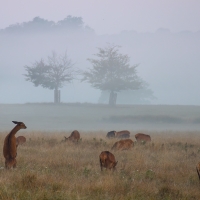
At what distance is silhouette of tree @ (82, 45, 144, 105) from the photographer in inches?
2480

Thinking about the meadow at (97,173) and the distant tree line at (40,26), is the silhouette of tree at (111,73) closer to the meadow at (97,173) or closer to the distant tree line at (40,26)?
the meadow at (97,173)

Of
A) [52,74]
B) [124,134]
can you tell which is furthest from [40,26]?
[124,134]

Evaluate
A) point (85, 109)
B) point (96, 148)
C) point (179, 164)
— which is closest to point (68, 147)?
point (96, 148)

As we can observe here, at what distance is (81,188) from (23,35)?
461 ft

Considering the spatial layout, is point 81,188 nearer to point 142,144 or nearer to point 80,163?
point 80,163

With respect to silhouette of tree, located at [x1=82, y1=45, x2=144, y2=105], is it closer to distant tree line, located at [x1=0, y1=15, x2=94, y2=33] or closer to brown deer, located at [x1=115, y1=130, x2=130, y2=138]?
brown deer, located at [x1=115, y1=130, x2=130, y2=138]

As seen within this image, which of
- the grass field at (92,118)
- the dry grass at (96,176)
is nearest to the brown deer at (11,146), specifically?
the dry grass at (96,176)

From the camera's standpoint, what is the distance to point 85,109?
2277 inches

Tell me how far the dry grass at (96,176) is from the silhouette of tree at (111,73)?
1809 inches

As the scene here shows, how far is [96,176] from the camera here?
1066cm

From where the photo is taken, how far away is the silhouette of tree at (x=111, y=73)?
6300 cm

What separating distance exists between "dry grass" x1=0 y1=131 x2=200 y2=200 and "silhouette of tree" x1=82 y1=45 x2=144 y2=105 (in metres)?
46.0

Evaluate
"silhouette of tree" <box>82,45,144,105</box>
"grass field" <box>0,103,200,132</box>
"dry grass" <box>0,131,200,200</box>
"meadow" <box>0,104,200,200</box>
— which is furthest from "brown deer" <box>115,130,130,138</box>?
"silhouette of tree" <box>82,45,144,105</box>

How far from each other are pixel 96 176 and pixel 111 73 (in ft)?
177
